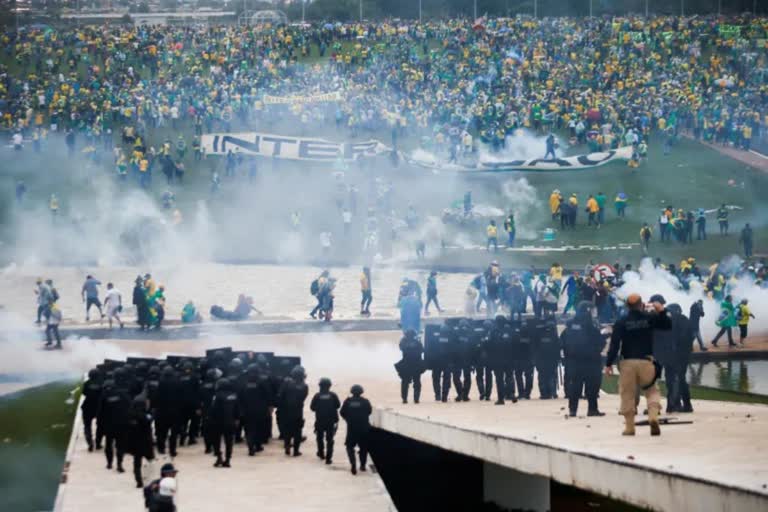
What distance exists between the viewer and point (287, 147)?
54469mm

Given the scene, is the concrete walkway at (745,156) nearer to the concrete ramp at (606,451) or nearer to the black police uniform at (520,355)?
the black police uniform at (520,355)

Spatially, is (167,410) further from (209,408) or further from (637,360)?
(637,360)

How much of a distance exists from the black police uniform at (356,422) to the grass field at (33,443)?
14.6ft

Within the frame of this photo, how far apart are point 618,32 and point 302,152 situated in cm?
1882

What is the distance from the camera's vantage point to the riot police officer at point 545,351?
25109 millimetres

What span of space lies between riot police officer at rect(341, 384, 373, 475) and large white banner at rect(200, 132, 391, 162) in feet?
105

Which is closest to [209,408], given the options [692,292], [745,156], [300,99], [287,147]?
[692,292]

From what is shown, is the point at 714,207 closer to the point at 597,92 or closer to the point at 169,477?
the point at 597,92

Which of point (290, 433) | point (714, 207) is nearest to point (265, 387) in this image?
point (290, 433)

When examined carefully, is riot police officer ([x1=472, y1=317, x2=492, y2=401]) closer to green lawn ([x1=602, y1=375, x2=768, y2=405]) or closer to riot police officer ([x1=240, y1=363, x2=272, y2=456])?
riot police officer ([x1=240, y1=363, x2=272, y2=456])

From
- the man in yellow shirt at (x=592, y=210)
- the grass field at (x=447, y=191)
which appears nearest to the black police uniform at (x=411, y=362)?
the grass field at (x=447, y=191)

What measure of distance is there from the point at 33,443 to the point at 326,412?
701 centimetres

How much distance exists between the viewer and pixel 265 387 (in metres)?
23.7

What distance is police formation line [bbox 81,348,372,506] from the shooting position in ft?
72.6
